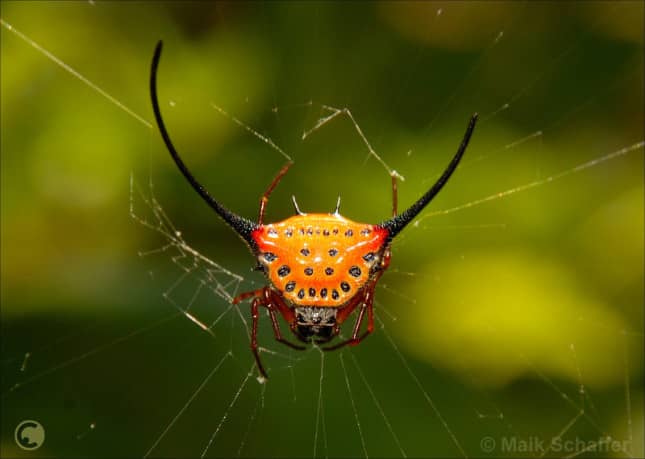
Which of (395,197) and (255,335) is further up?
(395,197)

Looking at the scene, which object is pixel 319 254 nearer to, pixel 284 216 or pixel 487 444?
pixel 284 216

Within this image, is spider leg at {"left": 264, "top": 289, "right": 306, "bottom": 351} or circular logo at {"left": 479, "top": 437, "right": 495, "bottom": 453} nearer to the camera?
spider leg at {"left": 264, "top": 289, "right": 306, "bottom": 351}

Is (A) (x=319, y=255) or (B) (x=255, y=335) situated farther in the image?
(B) (x=255, y=335)

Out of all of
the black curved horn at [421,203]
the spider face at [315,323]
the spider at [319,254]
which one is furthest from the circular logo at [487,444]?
the black curved horn at [421,203]

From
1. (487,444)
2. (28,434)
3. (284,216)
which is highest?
(284,216)

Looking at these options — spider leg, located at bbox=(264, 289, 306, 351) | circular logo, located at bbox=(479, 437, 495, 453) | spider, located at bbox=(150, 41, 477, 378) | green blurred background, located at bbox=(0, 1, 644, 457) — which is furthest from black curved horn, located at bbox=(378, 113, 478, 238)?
circular logo, located at bbox=(479, 437, 495, 453)

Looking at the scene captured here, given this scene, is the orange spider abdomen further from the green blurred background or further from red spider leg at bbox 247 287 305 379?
the green blurred background

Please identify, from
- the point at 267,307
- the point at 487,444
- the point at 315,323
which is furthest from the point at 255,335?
the point at 487,444
